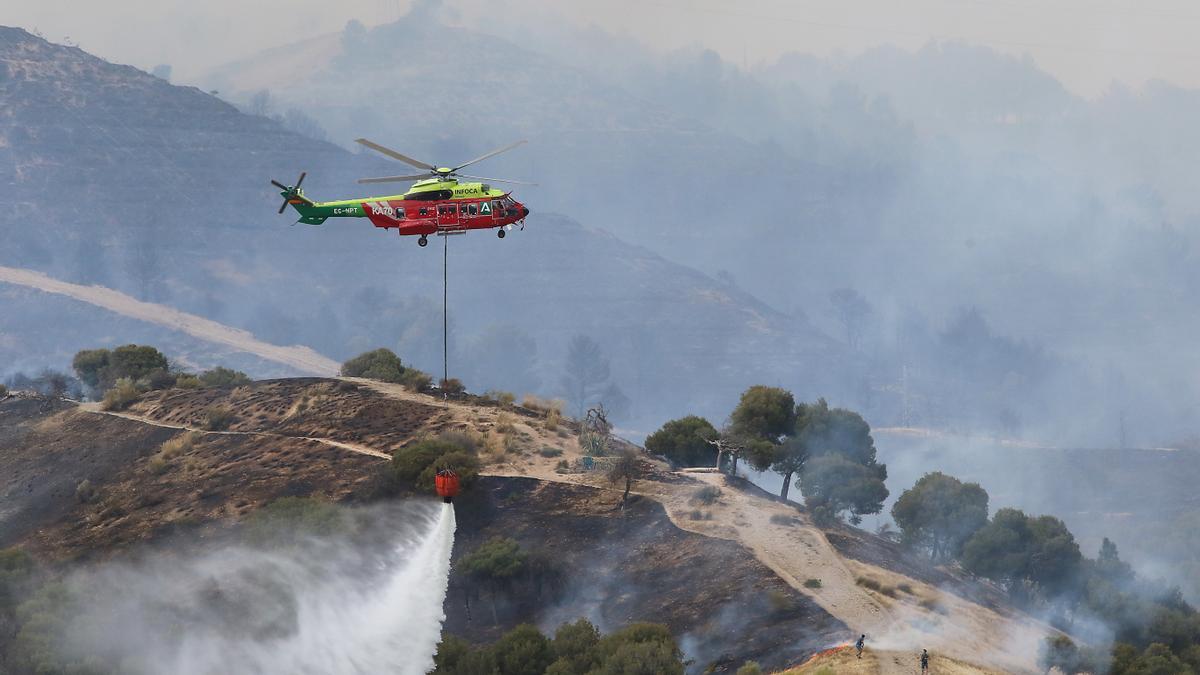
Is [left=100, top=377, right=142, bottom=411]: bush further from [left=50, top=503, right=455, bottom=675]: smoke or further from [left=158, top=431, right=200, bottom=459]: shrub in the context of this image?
[left=50, top=503, right=455, bottom=675]: smoke

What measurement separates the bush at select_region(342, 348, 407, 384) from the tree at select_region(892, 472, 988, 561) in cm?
4039

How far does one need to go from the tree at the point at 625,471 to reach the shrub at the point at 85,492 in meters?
34.3

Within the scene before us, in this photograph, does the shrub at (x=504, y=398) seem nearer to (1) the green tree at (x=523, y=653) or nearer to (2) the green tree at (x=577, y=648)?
(2) the green tree at (x=577, y=648)

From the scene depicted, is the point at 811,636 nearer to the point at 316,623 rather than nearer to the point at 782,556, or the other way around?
the point at 782,556

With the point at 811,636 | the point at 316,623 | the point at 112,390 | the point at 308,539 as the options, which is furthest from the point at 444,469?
the point at 112,390

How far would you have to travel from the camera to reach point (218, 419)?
10169 cm

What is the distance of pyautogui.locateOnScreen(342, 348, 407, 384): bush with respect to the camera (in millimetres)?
112688

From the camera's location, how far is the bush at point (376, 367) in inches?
4437

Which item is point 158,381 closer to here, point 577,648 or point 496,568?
point 496,568

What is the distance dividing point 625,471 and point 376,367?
118ft

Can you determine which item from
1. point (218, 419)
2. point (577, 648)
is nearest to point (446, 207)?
point (577, 648)

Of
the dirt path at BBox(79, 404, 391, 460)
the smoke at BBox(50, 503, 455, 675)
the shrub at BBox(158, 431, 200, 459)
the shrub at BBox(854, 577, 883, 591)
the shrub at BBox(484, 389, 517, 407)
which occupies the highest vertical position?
the shrub at BBox(484, 389, 517, 407)

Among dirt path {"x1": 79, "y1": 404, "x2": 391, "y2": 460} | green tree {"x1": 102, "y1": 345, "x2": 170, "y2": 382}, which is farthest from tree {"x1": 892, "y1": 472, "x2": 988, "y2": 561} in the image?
green tree {"x1": 102, "y1": 345, "x2": 170, "y2": 382}

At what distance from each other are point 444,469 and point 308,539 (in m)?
9.90
